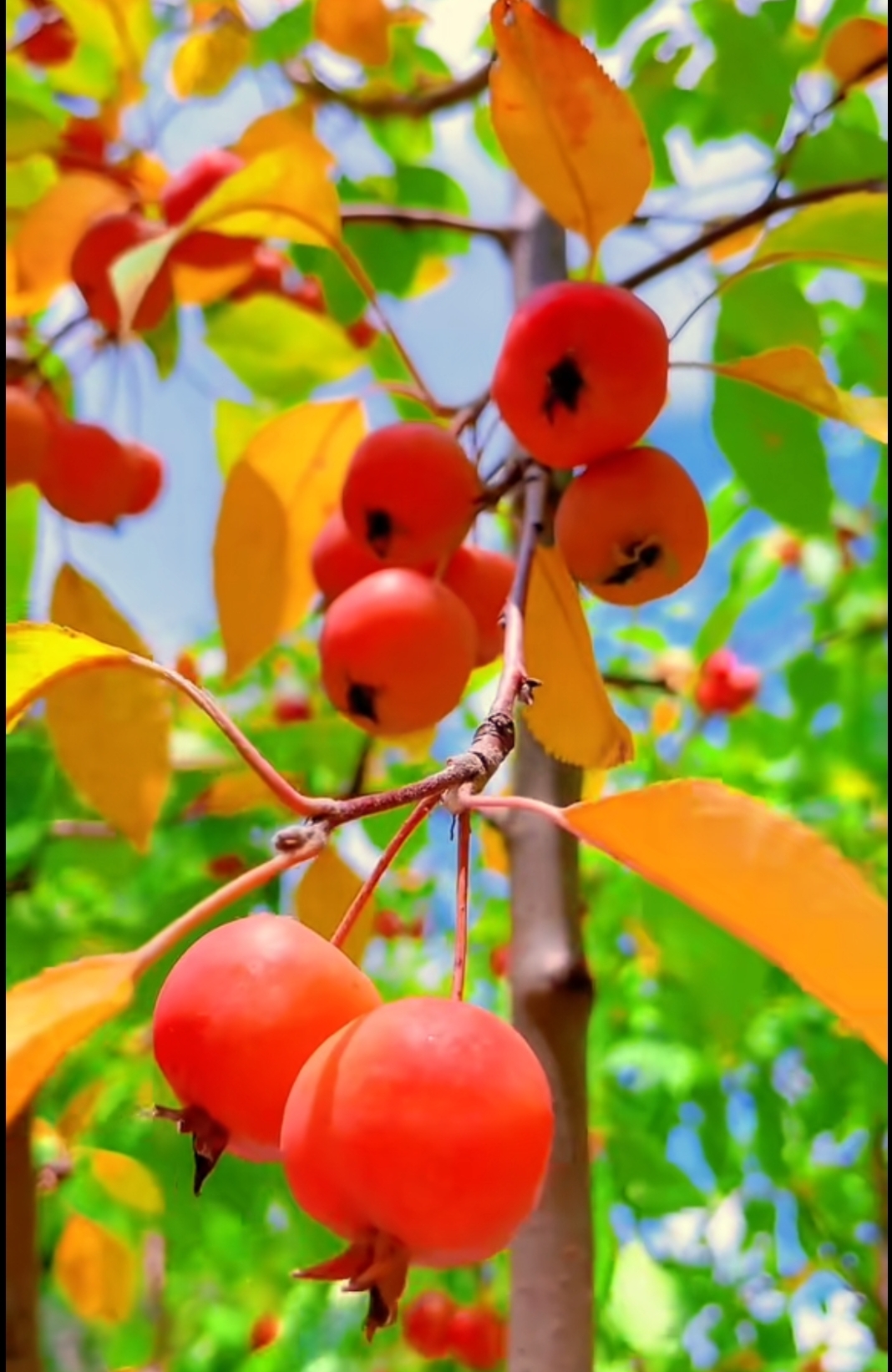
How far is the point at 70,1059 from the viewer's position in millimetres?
1723

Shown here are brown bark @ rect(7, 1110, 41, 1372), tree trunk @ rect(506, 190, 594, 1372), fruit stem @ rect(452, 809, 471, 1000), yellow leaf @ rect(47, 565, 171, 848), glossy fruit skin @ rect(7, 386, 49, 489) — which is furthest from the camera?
brown bark @ rect(7, 1110, 41, 1372)

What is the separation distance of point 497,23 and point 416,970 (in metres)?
2.12

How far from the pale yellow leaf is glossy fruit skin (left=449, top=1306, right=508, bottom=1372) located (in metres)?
1.70

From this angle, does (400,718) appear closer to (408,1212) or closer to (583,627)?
(583,627)

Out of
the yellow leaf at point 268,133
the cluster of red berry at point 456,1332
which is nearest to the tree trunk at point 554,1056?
the yellow leaf at point 268,133

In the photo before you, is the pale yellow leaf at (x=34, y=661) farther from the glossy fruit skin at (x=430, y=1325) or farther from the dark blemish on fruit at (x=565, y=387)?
the glossy fruit skin at (x=430, y=1325)

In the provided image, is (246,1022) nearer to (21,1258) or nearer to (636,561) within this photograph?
(636,561)

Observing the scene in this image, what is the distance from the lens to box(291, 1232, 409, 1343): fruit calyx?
0.33 meters

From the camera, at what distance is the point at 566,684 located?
0.62 m

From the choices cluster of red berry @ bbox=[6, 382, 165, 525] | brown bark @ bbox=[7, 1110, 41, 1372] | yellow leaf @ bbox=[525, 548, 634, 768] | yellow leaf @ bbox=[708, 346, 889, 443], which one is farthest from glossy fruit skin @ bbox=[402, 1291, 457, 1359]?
→ yellow leaf @ bbox=[708, 346, 889, 443]

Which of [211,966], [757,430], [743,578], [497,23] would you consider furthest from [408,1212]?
[743,578]

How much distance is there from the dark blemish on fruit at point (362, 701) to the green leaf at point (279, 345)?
45cm

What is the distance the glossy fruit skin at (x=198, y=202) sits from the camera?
95 cm

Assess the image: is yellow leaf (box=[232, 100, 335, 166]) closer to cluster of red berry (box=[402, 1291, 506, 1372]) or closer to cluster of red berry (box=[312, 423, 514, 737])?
cluster of red berry (box=[312, 423, 514, 737])
